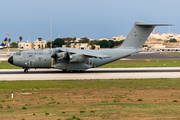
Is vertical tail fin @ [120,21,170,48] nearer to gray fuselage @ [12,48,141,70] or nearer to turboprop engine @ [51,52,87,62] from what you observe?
Answer: gray fuselage @ [12,48,141,70]

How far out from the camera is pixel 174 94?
2044cm

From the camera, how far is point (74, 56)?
33688 mm

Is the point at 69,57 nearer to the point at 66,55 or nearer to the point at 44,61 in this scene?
the point at 66,55

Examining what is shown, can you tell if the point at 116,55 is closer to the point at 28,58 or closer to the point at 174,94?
the point at 28,58

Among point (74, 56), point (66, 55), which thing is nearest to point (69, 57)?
point (66, 55)

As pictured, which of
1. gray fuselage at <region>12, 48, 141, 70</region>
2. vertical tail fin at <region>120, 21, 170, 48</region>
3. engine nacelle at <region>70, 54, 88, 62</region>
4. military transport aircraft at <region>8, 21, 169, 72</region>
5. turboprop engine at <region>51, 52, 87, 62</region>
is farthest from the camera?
vertical tail fin at <region>120, 21, 170, 48</region>

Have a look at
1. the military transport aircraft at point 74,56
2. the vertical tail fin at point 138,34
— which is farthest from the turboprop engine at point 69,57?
the vertical tail fin at point 138,34

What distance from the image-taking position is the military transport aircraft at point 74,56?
33.8 metres

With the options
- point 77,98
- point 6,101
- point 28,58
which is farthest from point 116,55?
point 6,101

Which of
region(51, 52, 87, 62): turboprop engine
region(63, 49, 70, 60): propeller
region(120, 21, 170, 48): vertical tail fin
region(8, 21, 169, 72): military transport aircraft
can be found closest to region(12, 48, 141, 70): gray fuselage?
region(8, 21, 169, 72): military transport aircraft

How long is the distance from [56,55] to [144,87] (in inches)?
554

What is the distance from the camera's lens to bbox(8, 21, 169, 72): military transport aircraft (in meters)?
33.8

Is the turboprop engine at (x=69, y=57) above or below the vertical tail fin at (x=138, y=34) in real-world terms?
below

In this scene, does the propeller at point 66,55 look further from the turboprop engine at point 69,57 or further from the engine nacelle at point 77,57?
the engine nacelle at point 77,57
